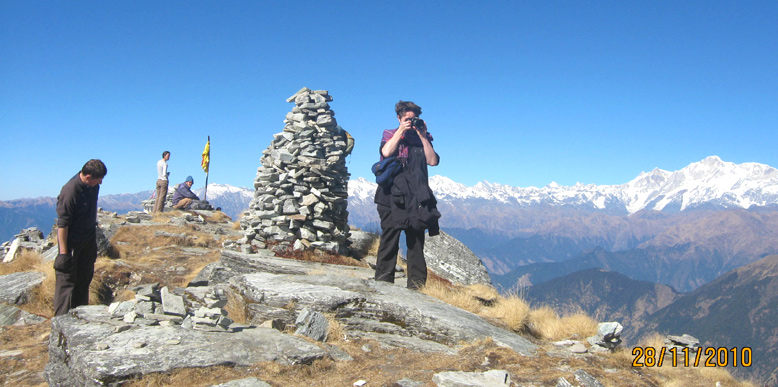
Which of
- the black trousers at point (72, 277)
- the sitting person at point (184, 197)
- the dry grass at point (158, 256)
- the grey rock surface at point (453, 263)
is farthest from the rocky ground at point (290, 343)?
the sitting person at point (184, 197)

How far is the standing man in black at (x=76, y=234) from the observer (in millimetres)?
6828

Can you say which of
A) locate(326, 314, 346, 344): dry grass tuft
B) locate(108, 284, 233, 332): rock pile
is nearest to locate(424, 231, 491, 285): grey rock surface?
locate(326, 314, 346, 344): dry grass tuft

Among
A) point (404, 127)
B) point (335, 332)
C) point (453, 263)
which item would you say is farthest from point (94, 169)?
point (453, 263)

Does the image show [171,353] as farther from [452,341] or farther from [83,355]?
[452,341]

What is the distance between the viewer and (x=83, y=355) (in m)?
5.07

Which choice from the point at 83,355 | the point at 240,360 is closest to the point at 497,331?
the point at 240,360

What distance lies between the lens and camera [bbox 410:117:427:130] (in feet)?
29.8

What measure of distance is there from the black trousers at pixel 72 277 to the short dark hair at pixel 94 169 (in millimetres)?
1125

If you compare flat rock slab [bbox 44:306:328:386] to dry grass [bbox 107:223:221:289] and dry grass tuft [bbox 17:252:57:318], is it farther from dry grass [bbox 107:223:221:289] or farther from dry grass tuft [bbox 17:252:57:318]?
dry grass [bbox 107:223:221:289]

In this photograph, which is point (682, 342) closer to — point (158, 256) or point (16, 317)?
point (16, 317)

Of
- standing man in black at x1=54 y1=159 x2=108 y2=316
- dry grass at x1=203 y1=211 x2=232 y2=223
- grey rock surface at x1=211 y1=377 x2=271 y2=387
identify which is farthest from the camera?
dry grass at x1=203 y1=211 x2=232 y2=223

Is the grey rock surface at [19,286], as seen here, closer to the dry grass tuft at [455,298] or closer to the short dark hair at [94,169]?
the short dark hair at [94,169]

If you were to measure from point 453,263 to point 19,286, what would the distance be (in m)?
12.6

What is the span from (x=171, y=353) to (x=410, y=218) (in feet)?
16.0
